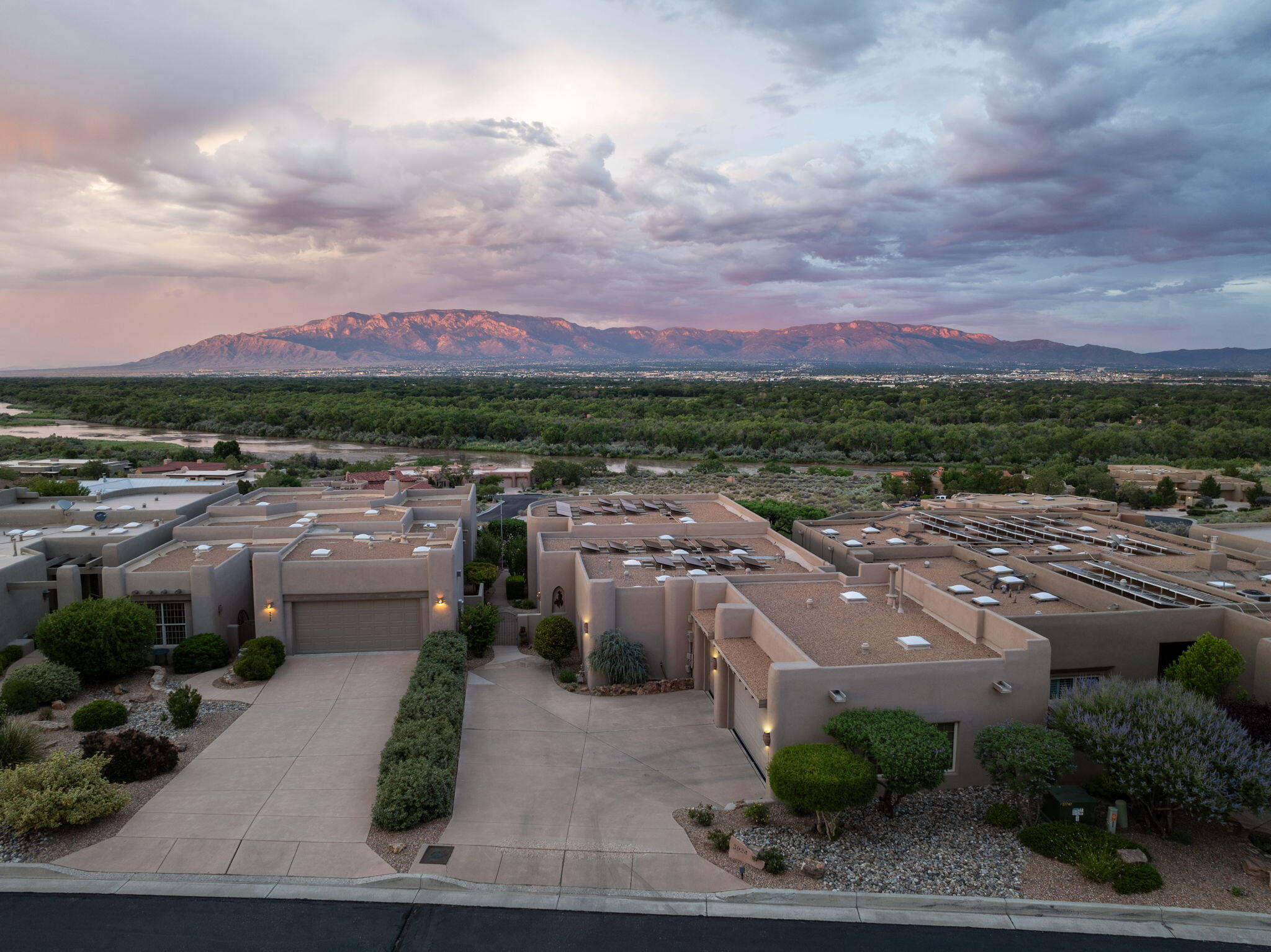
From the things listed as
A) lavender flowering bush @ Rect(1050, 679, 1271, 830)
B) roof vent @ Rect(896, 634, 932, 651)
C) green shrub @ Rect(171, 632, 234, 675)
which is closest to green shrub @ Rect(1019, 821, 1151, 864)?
lavender flowering bush @ Rect(1050, 679, 1271, 830)

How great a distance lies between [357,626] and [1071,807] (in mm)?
18280

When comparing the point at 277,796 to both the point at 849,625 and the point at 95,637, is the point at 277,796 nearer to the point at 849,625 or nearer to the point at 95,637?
the point at 95,637

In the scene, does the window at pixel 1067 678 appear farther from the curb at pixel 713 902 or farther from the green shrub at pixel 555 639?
the green shrub at pixel 555 639

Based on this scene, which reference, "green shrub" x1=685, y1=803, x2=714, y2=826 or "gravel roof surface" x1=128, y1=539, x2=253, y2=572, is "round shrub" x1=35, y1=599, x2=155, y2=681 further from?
"green shrub" x1=685, y1=803, x2=714, y2=826

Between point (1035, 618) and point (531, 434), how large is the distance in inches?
3388

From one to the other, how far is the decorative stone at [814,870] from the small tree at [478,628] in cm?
1285

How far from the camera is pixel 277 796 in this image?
47.3 feet

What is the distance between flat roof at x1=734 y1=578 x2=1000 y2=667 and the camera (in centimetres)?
1591

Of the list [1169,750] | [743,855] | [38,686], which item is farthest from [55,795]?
[1169,750]

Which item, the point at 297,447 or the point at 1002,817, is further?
the point at 297,447

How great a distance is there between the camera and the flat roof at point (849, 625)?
52.2ft

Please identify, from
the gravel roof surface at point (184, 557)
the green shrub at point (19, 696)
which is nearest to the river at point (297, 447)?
the gravel roof surface at point (184, 557)

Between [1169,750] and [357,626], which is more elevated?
[1169,750]

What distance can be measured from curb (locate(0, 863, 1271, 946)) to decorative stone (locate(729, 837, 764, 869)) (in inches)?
25.4
